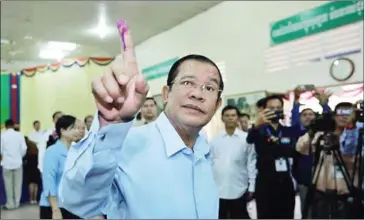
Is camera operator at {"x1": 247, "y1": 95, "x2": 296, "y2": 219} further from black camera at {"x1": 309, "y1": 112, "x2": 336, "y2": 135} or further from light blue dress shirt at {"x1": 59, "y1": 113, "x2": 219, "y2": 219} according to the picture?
light blue dress shirt at {"x1": 59, "y1": 113, "x2": 219, "y2": 219}

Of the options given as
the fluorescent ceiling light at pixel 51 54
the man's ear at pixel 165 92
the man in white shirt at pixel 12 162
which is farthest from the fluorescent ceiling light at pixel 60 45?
the man's ear at pixel 165 92

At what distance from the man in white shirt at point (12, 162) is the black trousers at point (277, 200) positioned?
2.94 m

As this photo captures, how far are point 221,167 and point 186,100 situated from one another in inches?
80.3

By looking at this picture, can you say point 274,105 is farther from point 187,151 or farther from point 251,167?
point 187,151

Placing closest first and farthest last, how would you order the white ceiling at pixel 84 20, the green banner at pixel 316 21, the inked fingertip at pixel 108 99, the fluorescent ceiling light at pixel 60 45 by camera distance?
the inked fingertip at pixel 108 99 < the green banner at pixel 316 21 < the white ceiling at pixel 84 20 < the fluorescent ceiling light at pixel 60 45

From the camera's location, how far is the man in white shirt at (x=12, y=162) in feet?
13.9

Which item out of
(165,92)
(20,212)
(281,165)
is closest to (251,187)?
(281,165)

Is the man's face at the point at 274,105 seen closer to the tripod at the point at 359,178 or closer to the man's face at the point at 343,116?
the man's face at the point at 343,116

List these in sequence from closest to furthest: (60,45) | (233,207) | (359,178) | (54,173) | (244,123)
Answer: (54,173) < (359,178) < (233,207) < (244,123) < (60,45)

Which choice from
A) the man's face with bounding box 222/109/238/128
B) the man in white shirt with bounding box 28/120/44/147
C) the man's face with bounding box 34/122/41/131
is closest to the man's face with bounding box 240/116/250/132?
the man's face with bounding box 222/109/238/128

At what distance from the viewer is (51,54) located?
21.2 feet

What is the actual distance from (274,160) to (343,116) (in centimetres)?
48

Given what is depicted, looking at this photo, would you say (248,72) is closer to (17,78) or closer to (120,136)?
(120,136)

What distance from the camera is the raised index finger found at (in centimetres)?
48
